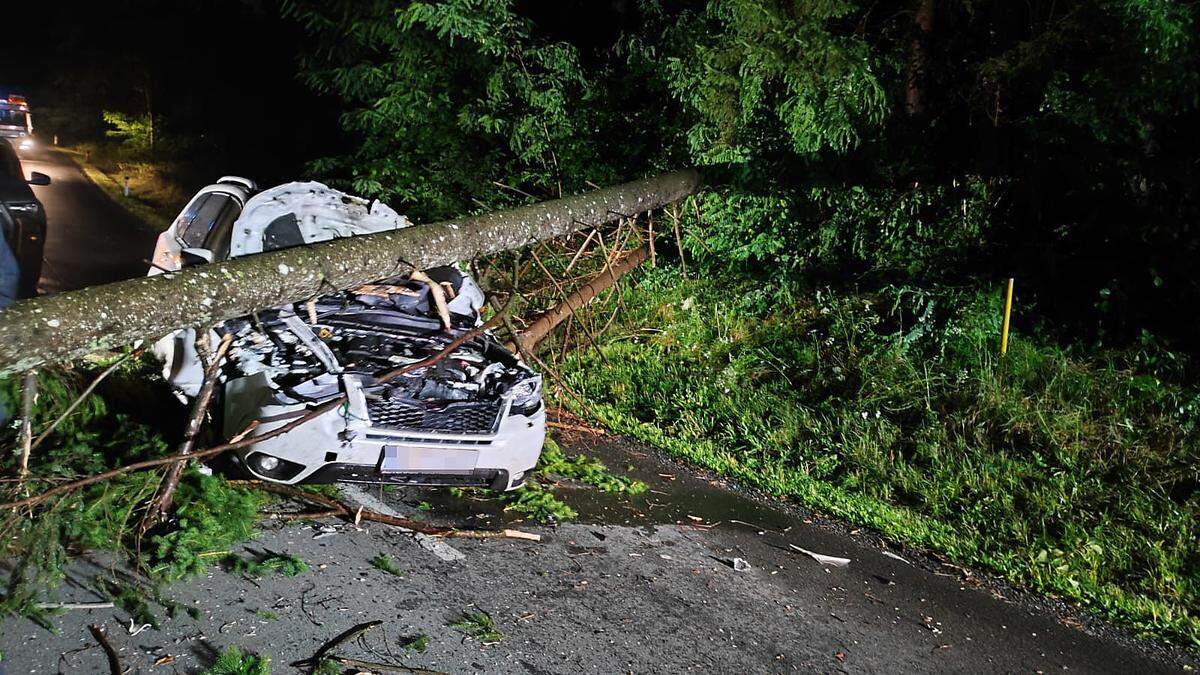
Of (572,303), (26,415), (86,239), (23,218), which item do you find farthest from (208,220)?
(86,239)

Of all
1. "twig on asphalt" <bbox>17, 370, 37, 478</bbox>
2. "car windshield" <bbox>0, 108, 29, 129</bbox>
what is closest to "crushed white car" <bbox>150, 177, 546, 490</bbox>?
"twig on asphalt" <bbox>17, 370, 37, 478</bbox>

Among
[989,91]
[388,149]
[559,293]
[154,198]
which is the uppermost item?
[989,91]

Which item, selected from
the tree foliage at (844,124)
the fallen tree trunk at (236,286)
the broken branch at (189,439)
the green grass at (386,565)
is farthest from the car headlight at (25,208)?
the green grass at (386,565)

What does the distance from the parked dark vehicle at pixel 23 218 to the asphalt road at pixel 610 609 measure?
612cm

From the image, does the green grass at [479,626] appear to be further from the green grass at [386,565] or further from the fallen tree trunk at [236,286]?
the fallen tree trunk at [236,286]

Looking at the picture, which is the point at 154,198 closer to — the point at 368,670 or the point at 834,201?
the point at 834,201

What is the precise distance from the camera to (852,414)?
6.82 meters

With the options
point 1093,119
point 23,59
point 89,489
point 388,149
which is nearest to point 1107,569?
point 1093,119

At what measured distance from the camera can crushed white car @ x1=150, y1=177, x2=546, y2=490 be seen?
4.46 meters

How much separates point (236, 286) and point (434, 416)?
1.17m

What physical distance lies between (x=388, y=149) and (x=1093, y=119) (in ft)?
24.4

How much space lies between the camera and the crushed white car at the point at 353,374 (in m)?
4.46

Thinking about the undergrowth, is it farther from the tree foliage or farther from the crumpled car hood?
the tree foliage

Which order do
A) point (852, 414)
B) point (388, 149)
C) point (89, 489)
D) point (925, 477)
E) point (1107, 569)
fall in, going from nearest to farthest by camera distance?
point (89, 489), point (1107, 569), point (925, 477), point (852, 414), point (388, 149)
